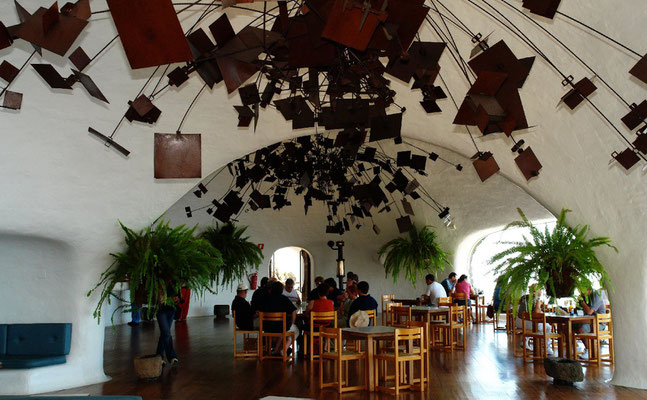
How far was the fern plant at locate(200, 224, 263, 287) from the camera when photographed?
14.8m

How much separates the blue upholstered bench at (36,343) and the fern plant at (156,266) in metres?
0.47

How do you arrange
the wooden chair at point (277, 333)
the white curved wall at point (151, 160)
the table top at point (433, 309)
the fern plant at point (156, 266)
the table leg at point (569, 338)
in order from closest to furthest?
the white curved wall at point (151, 160)
the fern plant at point (156, 266)
the table leg at point (569, 338)
the wooden chair at point (277, 333)
the table top at point (433, 309)

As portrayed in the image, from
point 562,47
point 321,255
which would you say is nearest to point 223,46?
point 562,47

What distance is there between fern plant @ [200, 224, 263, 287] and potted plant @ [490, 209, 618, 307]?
30.8 ft

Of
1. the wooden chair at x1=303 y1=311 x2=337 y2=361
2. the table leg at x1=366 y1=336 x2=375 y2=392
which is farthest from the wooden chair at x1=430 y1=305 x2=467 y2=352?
the table leg at x1=366 y1=336 x2=375 y2=392

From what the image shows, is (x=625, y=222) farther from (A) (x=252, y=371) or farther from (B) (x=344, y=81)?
(A) (x=252, y=371)

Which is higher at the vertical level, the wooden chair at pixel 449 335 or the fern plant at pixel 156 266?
the fern plant at pixel 156 266

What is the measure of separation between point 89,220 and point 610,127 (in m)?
5.80

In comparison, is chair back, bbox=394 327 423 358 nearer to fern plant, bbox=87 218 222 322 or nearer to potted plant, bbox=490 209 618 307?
potted plant, bbox=490 209 618 307

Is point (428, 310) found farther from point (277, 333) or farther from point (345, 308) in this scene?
point (277, 333)

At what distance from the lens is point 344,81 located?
4.25 meters

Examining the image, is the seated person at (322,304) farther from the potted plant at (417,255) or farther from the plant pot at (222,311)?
the plant pot at (222,311)

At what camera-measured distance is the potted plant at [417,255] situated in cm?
1456

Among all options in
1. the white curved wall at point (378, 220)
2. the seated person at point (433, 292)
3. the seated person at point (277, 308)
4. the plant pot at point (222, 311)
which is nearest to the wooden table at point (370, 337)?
the seated person at point (277, 308)
